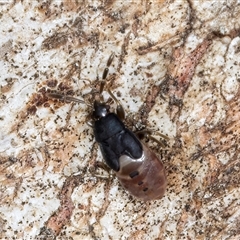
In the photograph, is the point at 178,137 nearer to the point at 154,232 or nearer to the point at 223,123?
the point at 223,123

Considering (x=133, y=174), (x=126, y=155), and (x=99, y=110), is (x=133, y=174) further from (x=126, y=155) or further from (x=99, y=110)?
(x=99, y=110)

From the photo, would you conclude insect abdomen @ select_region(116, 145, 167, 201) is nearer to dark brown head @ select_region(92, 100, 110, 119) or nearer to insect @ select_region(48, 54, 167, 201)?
insect @ select_region(48, 54, 167, 201)

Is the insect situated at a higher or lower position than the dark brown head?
A: lower

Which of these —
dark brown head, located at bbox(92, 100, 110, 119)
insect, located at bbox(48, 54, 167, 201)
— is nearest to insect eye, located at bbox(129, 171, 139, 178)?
insect, located at bbox(48, 54, 167, 201)

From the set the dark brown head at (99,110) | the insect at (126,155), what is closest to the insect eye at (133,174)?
the insect at (126,155)

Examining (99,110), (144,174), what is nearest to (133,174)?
(144,174)

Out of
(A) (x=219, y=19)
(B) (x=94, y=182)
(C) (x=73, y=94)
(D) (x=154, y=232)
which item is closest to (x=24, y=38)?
(C) (x=73, y=94)

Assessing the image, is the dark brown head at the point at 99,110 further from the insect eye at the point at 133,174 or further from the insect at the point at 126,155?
the insect eye at the point at 133,174

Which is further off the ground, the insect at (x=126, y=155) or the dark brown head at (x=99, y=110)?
the dark brown head at (x=99, y=110)
